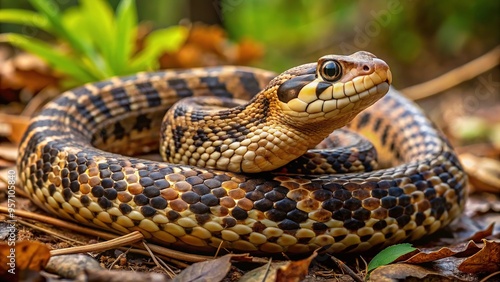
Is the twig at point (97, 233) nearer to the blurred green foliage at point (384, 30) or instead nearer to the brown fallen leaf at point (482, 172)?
the brown fallen leaf at point (482, 172)

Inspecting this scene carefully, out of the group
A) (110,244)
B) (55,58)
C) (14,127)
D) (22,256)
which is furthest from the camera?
(55,58)

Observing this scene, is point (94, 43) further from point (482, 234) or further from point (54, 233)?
point (482, 234)

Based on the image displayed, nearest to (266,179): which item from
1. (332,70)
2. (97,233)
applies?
(332,70)

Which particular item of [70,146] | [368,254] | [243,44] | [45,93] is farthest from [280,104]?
[243,44]

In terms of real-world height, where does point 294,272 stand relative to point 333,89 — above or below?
below

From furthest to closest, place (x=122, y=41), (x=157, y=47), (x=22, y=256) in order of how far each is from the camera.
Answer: (x=157, y=47)
(x=122, y=41)
(x=22, y=256)

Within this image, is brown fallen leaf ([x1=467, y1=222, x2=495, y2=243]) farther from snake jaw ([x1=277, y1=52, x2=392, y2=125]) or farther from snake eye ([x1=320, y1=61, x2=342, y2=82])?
snake eye ([x1=320, y1=61, x2=342, y2=82])

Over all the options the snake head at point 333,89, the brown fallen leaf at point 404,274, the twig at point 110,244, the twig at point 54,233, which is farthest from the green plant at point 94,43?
the brown fallen leaf at point 404,274
